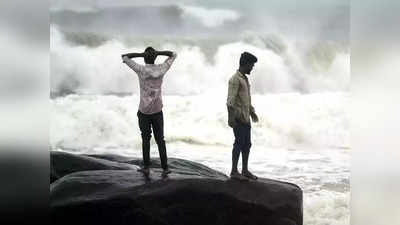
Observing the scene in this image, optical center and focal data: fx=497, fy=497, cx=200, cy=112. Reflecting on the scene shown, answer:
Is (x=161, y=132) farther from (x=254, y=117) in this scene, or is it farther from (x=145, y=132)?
(x=254, y=117)

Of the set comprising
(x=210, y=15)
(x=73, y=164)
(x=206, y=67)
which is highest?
(x=210, y=15)

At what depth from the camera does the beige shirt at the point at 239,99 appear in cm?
357

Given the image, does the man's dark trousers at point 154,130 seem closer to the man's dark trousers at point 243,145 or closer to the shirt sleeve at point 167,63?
the shirt sleeve at point 167,63

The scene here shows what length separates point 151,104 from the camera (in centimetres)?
361

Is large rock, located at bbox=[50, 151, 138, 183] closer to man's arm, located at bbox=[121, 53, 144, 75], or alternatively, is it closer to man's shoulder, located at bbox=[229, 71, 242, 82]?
man's arm, located at bbox=[121, 53, 144, 75]

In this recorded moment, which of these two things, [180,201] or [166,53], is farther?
[166,53]

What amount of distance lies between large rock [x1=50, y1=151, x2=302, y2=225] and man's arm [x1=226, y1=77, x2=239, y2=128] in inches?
16.4

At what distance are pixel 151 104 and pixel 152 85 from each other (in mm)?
139

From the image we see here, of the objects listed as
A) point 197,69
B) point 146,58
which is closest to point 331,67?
point 197,69

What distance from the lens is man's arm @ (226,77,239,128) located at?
3.57 m

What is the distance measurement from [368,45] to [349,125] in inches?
22.1

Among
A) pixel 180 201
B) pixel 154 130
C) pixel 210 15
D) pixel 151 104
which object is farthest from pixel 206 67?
pixel 180 201

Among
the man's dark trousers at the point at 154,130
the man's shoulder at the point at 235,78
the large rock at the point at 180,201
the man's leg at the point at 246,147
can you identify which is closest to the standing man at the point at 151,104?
the man's dark trousers at the point at 154,130

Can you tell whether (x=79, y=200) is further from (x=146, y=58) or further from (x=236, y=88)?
(x=236, y=88)
